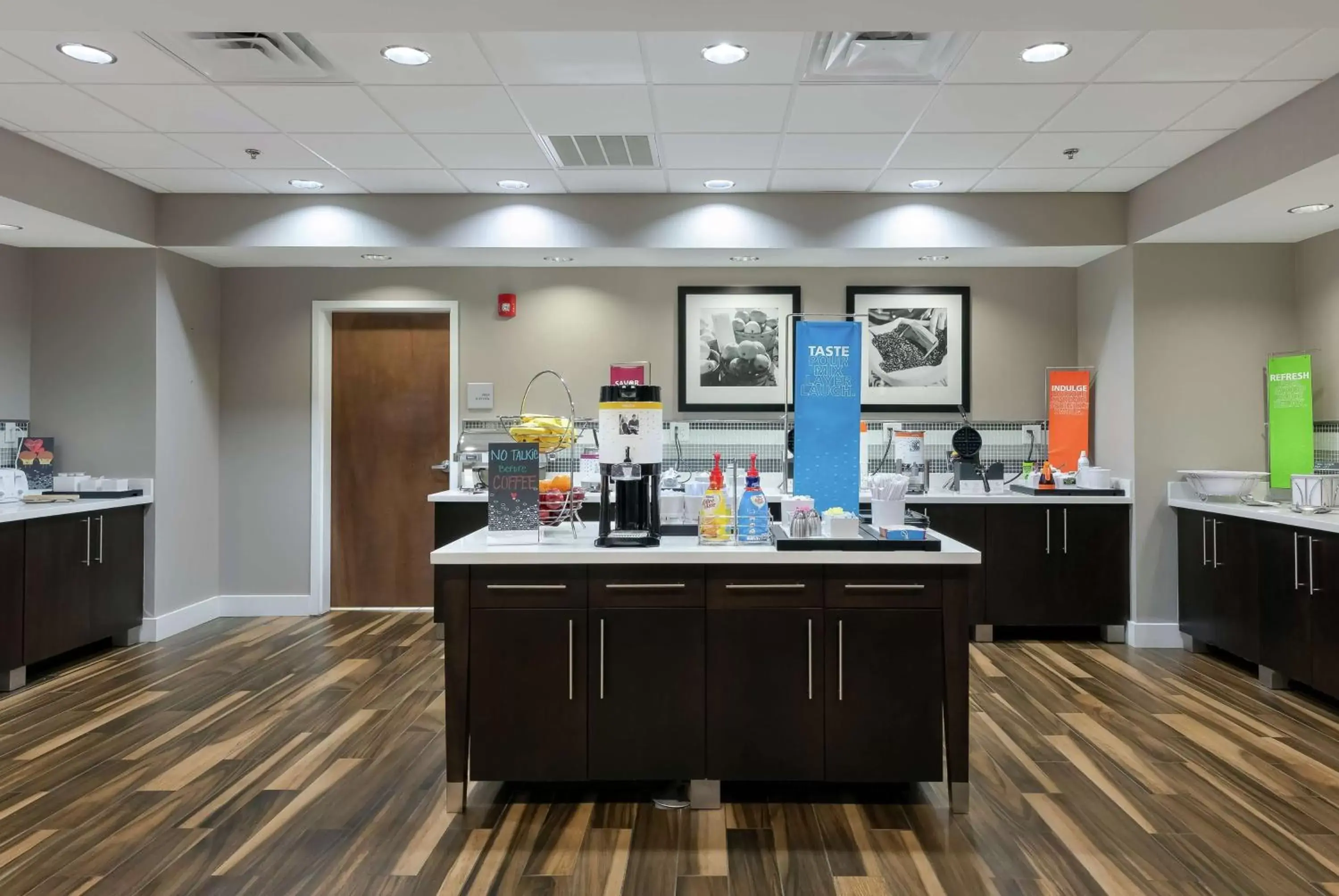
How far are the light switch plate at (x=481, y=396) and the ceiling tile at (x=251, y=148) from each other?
6.38ft

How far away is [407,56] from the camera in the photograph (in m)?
3.59

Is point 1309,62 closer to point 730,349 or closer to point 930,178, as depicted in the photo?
point 930,178

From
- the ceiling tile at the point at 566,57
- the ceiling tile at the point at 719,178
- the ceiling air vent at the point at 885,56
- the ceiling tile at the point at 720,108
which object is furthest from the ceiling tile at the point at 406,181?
the ceiling air vent at the point at 885,56

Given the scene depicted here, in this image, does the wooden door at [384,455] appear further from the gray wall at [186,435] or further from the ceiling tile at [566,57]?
the ceiling tile at [566,57]

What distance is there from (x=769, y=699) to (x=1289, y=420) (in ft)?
14.0

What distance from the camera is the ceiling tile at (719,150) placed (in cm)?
458

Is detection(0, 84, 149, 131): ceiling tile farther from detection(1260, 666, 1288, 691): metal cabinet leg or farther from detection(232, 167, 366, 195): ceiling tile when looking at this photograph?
detection(1260, 666, 1288, 691): metal cabinet leg

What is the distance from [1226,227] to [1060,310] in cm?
139

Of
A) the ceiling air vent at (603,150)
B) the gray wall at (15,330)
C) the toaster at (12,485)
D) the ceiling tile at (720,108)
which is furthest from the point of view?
the gray wall at (15,330)

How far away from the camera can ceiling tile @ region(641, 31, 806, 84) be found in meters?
3.44

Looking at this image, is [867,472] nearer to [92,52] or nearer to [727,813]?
[727,813]

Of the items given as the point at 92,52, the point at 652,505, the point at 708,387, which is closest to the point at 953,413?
the point at 708,387

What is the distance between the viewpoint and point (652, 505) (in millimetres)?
3283

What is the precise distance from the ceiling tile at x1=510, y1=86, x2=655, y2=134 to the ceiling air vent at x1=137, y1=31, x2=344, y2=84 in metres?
0.90
